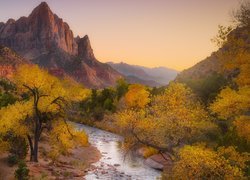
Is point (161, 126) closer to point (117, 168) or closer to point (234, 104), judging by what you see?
point (234, 104)

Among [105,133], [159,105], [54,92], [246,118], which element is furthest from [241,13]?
[105,133]

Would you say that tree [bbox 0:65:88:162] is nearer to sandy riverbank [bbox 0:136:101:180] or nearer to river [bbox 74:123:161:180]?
sandy riverbank [bbox 0:136:101:180]

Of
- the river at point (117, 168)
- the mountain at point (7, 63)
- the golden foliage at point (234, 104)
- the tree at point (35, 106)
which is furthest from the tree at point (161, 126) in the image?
the mountain at point (7, 63)

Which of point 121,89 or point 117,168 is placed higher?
point 121,89

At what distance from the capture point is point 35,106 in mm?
37094

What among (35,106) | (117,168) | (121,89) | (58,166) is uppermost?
(121,89)

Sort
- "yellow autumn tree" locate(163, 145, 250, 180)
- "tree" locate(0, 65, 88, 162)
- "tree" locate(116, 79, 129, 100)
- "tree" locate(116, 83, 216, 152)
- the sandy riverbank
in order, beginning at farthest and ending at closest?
1. "tree" locate(116, 79, 129, 100)
2. "tree" locate(0, 65, 88, 162)
3. the sandy riverbank
4. "tree" locate(116, 83, 216, 152)
5. "yellow autumn tree" locate(163, 145, 250, 180)

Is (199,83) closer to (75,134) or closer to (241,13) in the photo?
(75,134)

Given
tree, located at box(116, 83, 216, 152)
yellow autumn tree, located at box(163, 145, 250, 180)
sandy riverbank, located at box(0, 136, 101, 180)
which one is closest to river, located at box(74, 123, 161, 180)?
sandy riverbank, located at box(0, 136, 101, 180)

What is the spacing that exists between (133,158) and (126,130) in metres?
24.9

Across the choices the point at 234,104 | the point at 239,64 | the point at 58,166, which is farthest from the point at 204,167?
the point at 58,166

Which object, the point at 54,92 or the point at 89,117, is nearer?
the point at 54,92

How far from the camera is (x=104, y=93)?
4417 inches

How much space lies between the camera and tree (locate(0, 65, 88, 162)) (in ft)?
119
